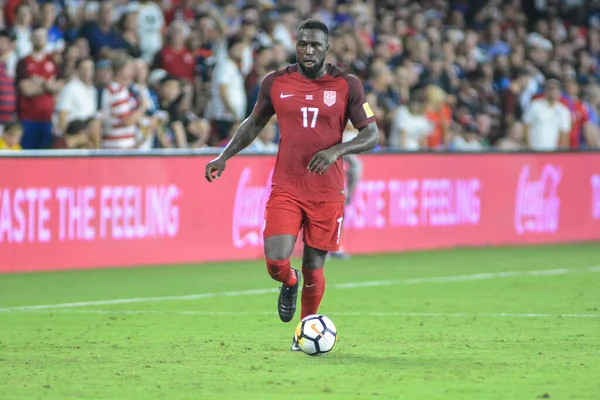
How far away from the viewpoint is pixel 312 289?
30.5 ft

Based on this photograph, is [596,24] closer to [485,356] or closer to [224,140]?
[224,140]

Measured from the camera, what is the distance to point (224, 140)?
1873cm

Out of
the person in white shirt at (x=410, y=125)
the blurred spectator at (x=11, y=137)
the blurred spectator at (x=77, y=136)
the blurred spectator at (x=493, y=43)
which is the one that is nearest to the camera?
the blurred spectator at (x=11, y=137)

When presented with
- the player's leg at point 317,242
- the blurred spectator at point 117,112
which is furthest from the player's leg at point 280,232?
the blurred spectator at point 117,112

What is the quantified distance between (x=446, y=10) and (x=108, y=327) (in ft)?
62.5

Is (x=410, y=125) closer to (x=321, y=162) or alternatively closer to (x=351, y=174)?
(x=351, y=174)

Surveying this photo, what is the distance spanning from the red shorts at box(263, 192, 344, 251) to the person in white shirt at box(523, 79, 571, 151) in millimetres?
14236

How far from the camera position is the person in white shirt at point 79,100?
16.7m

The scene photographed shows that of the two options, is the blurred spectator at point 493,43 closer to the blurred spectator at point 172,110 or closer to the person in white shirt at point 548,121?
the person in white shirt at point 548,121

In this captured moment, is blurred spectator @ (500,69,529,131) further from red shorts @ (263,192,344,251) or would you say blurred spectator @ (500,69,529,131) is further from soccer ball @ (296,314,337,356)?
soccer ball @ (296,314,337,356)

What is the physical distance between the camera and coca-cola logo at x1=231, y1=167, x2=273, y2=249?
57.5 feet

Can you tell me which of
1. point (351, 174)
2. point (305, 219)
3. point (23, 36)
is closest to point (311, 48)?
point (305, 219)

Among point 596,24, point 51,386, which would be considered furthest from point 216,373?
point 596,24

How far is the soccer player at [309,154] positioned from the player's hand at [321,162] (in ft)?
0.77
